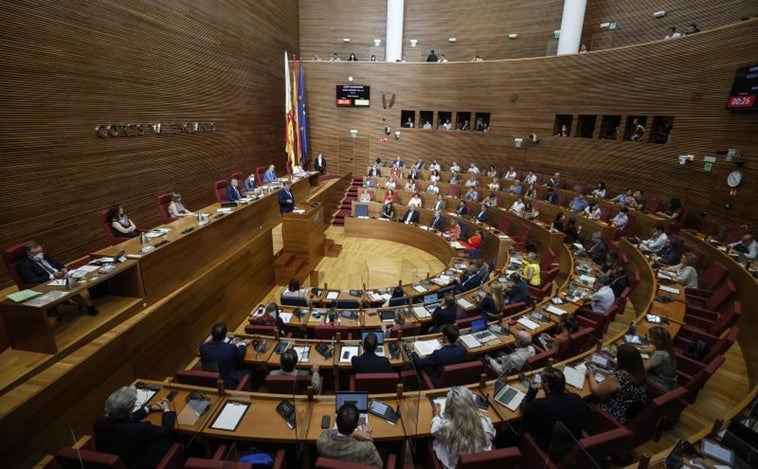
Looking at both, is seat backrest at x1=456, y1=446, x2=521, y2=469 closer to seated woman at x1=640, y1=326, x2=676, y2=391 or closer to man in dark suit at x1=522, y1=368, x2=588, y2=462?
man in dark suit at x1=522, y1=368, x2=588, y2=462

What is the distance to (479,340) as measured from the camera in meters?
4.11

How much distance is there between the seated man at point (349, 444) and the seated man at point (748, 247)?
7083mm

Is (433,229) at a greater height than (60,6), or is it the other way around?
(60,6)

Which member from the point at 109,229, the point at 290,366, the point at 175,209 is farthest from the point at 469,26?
the point at 290,366

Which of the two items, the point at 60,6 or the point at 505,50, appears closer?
the point at 60,6

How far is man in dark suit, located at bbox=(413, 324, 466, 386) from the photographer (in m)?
3.55

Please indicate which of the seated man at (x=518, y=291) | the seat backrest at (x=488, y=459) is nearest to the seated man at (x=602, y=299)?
the seated man at (x=518, y=291)

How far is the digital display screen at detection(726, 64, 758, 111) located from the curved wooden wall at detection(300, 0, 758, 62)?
160 inches

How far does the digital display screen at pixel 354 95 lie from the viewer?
1423 centimetres

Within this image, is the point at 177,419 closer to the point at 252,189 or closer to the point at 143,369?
the point at 143,369

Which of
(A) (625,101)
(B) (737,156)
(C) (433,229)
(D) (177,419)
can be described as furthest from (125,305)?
(A) (625,101)

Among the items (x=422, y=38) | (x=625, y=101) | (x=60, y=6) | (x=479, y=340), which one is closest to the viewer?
(x=479, y=340)

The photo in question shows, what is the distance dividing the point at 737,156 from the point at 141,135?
36.3 ft

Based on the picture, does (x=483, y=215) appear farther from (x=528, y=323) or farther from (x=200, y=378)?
(x=200, y=378)
